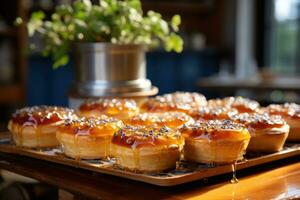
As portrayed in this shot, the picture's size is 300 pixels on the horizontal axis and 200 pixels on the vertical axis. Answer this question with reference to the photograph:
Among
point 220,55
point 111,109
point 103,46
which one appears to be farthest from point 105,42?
point 220,55

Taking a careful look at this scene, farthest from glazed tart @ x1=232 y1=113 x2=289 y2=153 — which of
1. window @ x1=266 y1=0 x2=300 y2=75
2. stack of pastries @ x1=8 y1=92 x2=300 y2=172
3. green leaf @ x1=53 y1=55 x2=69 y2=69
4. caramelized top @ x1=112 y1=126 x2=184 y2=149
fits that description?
window @ x1=266 y1=0 x2=300 y2=75

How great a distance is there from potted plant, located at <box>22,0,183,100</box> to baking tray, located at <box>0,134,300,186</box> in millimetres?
542

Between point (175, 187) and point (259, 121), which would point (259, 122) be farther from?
point (175, 187)

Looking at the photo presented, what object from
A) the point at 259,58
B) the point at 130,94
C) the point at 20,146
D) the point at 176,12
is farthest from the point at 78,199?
the point at 259,58

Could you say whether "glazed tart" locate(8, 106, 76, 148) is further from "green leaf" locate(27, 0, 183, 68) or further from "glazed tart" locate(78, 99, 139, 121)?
"green leaf" locate(27, 0, 183, 68)

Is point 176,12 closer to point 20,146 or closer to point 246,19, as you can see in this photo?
point 246,19

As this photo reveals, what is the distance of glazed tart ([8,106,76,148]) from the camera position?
1.50 metres


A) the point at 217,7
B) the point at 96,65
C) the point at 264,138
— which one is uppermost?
the point at 217,7

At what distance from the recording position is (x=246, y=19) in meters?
6.18

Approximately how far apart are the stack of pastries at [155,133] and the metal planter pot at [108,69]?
184 mm

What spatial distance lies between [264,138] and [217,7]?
16.4 feet

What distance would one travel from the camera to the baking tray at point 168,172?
1151mm

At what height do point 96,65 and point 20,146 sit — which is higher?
point 96,65

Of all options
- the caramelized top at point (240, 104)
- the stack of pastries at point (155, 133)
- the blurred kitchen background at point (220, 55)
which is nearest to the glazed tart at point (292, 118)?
the stack of pastries at point (155, 133)
